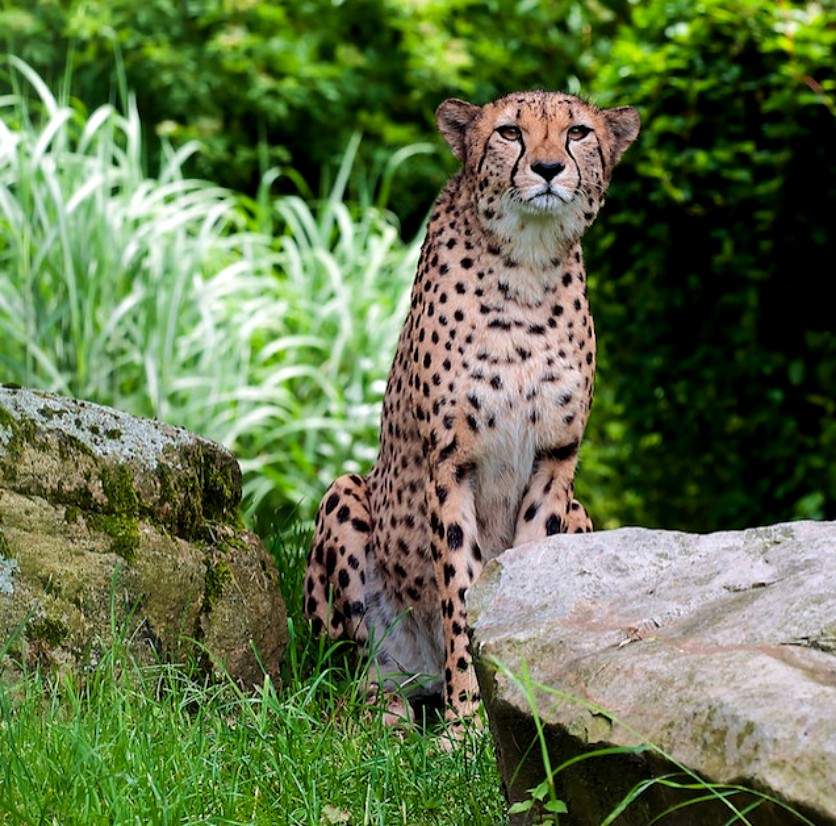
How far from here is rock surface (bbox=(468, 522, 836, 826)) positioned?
2.44 metres

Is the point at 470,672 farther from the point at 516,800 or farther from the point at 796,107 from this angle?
the point at 796,107

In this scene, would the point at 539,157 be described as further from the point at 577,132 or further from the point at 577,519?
the point at 577,519

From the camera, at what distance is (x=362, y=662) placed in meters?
4.43

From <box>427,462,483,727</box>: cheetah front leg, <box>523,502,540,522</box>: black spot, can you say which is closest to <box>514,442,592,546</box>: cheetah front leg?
<box>523,502,540,522</box>: black spot

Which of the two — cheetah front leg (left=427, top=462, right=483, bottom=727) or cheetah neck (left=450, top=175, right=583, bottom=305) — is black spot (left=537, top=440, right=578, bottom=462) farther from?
cheetah neck (left=450, top=175, right=583, bottom=305)

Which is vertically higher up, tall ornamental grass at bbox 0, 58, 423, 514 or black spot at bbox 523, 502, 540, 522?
black spot at bbox 523, 502, 540, 522

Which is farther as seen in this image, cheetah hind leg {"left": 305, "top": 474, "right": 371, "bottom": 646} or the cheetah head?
cheetah hind leg {"left": 305, "top": 474, "right": 371, "bottom": 646}

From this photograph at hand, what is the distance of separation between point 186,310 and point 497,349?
3859 mm

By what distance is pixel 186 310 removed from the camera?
7789 millimetres

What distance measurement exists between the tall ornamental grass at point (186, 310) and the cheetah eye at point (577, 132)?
342 centimetres

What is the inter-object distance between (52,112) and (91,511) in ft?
14.4

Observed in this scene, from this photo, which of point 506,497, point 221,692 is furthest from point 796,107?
point 221,692

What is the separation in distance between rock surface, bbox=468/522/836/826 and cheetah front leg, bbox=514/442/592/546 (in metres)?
0.99

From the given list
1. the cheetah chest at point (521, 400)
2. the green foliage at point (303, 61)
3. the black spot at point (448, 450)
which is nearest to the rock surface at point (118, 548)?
the black spot at point (448, 450)
